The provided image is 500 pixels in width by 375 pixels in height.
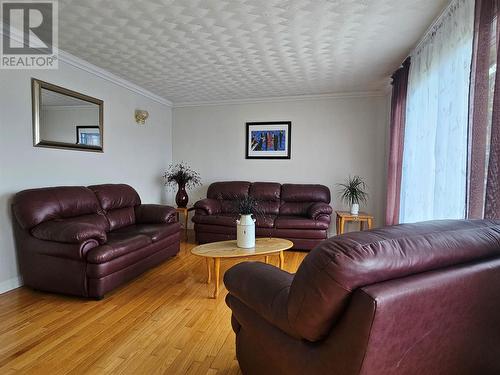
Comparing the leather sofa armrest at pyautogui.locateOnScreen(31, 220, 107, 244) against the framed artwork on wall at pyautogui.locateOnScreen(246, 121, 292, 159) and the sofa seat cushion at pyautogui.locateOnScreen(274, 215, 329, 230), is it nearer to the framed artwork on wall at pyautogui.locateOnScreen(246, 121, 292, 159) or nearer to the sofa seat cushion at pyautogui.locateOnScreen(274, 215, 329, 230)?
the sofa seat cushion at pyautogui.locateOnScreen(274, 215, 329, 230)

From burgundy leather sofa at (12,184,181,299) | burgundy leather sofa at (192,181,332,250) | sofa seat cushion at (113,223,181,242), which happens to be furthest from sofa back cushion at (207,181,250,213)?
burgundy leather sofa at (12,184,181,299)

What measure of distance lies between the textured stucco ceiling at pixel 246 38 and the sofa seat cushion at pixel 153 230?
1977 millimetres

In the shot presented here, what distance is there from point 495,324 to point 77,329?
2.44m

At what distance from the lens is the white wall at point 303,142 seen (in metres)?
4.68

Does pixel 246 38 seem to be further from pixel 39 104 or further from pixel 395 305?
pixel 395 305

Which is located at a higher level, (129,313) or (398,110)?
(398,110)

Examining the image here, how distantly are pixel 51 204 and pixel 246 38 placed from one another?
98.5 inches

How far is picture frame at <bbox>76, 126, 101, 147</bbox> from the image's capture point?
345 cm

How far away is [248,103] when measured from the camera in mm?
5145

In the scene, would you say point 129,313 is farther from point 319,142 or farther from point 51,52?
point 319,142

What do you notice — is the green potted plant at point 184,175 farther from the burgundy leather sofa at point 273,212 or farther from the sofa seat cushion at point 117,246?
the sofa seat cushion at point 117,246

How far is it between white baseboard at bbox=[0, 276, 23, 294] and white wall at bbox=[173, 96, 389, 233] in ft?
9.97

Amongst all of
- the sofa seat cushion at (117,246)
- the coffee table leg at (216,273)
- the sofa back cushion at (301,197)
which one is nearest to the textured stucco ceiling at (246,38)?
the sofa back cushion at (301,197)

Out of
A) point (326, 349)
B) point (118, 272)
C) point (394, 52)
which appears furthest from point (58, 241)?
point (394, 52)
